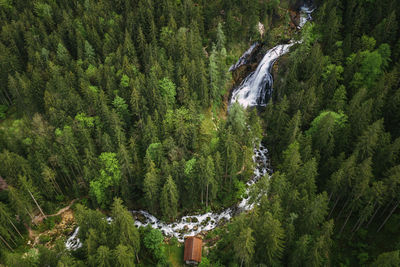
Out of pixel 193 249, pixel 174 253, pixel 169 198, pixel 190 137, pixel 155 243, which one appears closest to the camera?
pixel 155 243

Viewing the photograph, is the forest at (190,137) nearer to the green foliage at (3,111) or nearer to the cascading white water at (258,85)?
the green foliage at (3,111)

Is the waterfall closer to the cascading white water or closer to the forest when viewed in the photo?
the cascading white water

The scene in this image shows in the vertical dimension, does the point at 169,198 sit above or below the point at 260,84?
below

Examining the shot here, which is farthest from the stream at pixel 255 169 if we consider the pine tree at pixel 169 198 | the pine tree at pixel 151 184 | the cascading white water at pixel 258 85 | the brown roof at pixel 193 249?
the pine tree at pixel 151 184

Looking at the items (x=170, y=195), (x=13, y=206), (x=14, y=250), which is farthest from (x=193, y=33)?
(x=14, y=250)

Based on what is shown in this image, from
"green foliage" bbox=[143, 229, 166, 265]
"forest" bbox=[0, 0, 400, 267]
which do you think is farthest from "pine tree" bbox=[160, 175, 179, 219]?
"green foliage" bbox=[143, 229, 166, 265]

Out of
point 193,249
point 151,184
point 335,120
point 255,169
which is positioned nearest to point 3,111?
point 151,184

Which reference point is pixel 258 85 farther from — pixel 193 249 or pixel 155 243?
pixel 155 243
